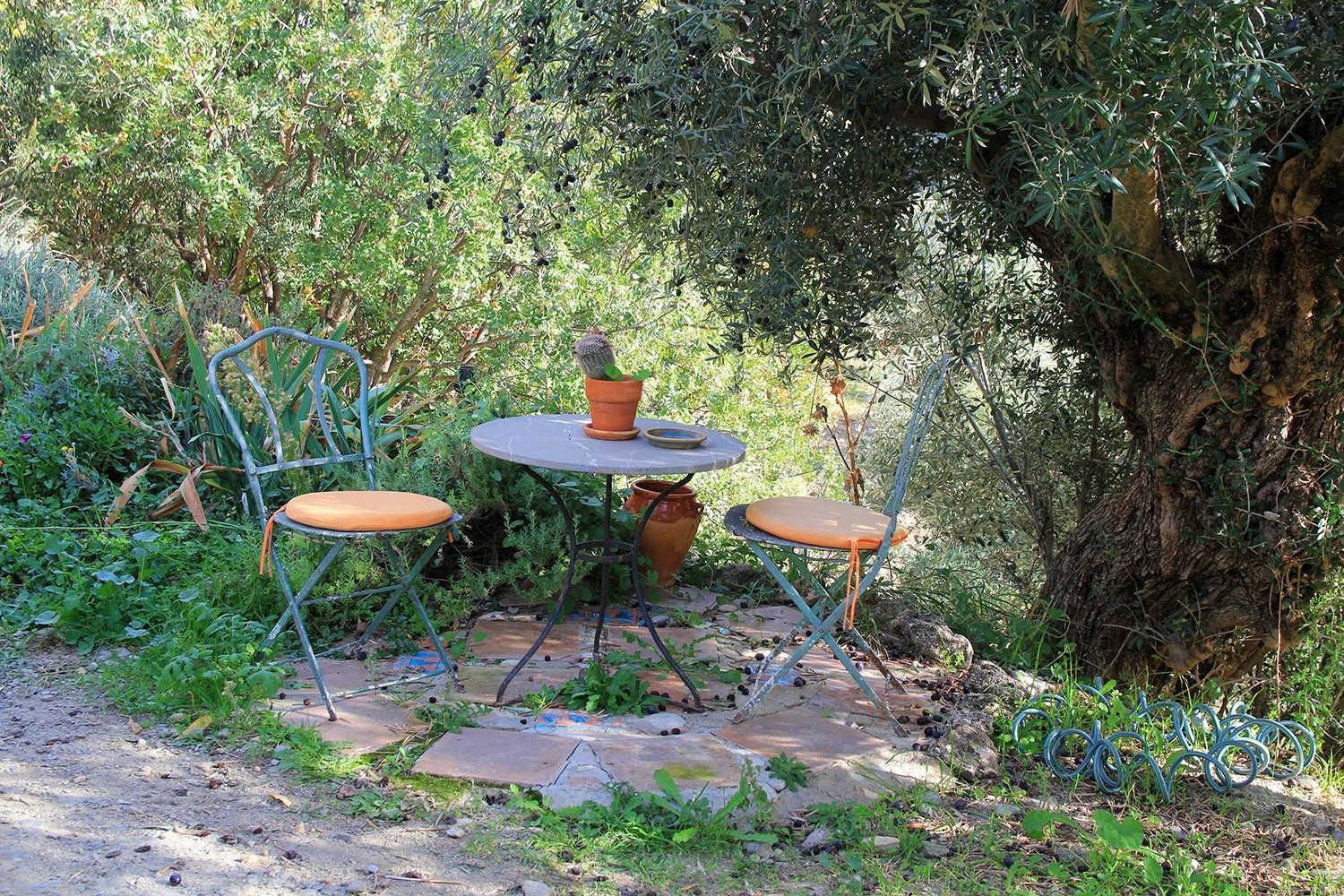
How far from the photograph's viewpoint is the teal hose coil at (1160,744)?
9.88ft

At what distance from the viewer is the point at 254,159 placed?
27.5 feet

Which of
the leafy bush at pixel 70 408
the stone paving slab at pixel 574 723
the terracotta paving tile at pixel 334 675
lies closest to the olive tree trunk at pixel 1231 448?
the stone paving slab at pixel 574 723

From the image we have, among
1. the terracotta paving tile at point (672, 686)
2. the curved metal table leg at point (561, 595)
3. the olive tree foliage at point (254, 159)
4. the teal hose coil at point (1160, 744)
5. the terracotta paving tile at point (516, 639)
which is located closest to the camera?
the teal hose coil at point (1160, 744)

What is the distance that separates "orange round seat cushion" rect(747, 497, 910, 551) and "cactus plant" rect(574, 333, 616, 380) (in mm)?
658

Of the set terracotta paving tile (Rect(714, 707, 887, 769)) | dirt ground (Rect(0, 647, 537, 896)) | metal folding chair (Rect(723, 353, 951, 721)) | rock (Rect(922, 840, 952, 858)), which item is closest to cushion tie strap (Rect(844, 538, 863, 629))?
metal folding chair (Rect(723, 353, 951, 721))

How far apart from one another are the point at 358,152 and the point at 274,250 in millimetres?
1127

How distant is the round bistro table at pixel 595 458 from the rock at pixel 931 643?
96 cm

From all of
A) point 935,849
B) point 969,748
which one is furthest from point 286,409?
point 935,849

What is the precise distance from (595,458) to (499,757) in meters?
0.89

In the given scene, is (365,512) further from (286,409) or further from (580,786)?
(286,409)

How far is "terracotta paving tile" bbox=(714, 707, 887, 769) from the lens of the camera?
3.06 meters

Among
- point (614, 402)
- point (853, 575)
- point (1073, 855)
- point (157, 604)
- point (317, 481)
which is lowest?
point (1073, 855)

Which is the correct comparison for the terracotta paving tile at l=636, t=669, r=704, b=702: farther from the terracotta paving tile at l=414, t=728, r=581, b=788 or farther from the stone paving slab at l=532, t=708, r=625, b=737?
the terracotta paving tile at l=414, t=728, r=581, b=788

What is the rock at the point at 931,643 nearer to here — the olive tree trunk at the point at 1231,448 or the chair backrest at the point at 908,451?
the olive tree trunk at the point at 1231,448
